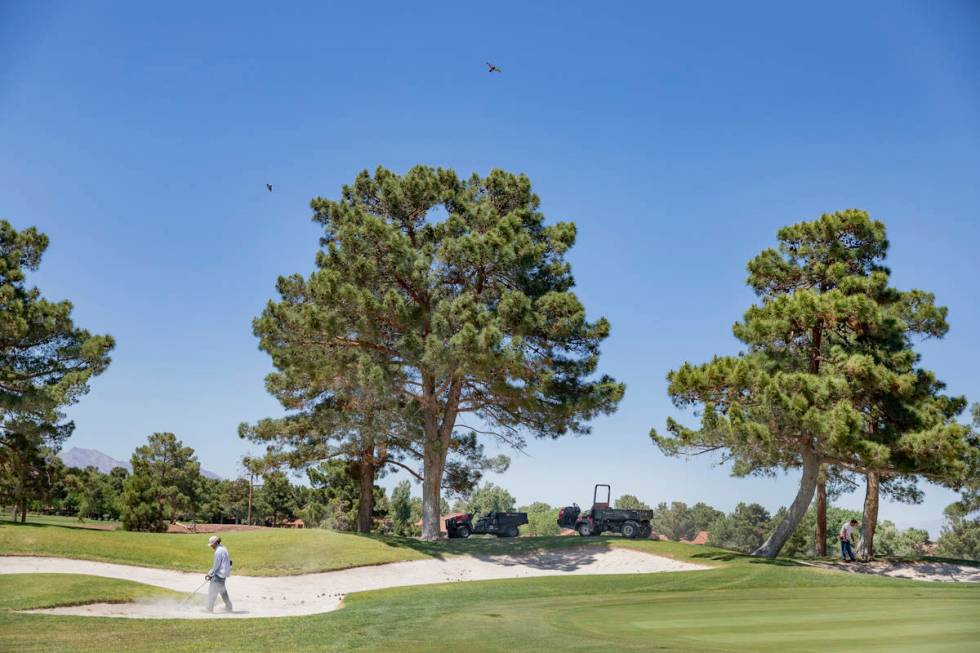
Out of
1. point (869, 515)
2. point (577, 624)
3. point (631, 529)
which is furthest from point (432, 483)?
point (577, 624)

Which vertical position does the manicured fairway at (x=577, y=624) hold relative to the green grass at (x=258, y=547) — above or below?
above

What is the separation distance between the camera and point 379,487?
5909 centimetres

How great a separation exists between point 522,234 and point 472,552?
12740 mm

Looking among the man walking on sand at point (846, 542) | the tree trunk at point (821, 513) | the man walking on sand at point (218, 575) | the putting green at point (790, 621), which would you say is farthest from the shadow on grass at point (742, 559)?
the man walking on sand at point (218, 575)

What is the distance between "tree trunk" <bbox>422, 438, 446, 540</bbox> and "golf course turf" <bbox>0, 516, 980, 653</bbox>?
10745 millimetres

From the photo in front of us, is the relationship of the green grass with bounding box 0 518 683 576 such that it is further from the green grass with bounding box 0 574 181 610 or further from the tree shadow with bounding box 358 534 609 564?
the green grass with bounding box 0 574 181 610

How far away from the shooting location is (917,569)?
3003 centimetres

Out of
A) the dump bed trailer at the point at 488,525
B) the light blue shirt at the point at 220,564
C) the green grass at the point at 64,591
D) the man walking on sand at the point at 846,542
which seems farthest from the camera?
the dump bed trailer at the point at 488,525

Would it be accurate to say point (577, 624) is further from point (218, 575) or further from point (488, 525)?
point (488, 525)

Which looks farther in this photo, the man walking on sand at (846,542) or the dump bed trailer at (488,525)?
the dump bed trailer at (488,525)

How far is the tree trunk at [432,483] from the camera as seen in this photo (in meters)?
33.4

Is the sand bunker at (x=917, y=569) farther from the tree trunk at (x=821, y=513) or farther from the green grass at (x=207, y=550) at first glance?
the green grass at (x=207, y=550)

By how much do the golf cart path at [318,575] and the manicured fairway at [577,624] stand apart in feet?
5.41

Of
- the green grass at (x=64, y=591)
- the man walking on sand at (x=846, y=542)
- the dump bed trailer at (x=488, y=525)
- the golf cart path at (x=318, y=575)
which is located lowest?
the golf cart path at (x=318, y=575)
